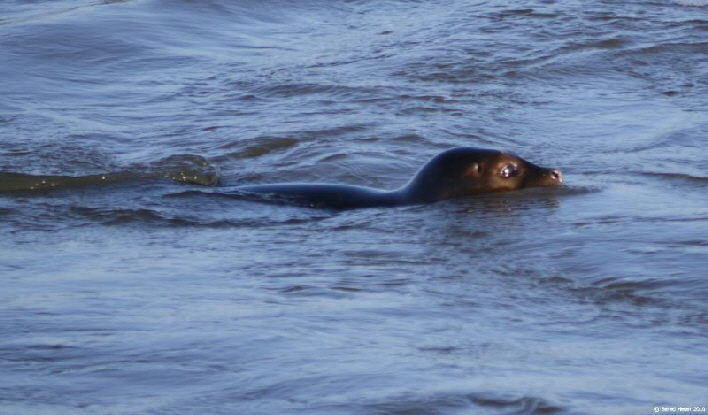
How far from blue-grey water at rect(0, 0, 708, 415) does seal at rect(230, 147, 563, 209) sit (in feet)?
0.34

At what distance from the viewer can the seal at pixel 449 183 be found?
750 cm

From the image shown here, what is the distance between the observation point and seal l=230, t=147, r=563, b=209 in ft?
24.6

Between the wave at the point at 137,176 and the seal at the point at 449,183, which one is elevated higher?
the seal at the point at 449,183

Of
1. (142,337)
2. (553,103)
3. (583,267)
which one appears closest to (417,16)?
(553,103)

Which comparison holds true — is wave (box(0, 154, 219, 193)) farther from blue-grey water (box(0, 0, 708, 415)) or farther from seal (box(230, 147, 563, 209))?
seal (box(230, 147, 563, 209))

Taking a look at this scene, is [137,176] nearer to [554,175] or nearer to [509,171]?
[509,171]

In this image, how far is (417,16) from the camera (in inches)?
553

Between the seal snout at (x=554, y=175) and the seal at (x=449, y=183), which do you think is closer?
the seal at (x=449, y=183)

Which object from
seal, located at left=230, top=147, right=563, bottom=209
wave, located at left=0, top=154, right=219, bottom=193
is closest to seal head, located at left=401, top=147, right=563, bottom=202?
seal, located at left=230, top=147, right=563, bottom=209

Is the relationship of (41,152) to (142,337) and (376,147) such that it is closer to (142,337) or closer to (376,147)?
(376,147)

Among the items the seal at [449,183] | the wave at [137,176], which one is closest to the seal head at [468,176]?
the seal at [449,183]

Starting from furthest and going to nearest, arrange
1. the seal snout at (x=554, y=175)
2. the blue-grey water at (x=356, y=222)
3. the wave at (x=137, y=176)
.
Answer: the wave at (x=137, y=176)
the seal snout at (x=554, y=175)
the blue-grey water at (x=356, y=222)

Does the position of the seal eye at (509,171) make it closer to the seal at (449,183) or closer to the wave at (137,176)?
the seal at (449,183)

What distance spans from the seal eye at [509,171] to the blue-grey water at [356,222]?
0.39 feet
